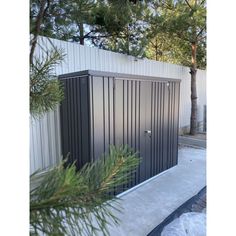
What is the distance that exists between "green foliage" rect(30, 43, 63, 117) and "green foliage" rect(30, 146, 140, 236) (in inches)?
16.8

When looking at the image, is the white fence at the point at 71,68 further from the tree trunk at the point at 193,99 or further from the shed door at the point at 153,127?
the shed door at the point at 153,127

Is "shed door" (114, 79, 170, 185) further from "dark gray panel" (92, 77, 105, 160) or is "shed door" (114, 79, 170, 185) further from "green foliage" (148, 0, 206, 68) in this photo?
"green foliage" (148, 0, 206, 68)

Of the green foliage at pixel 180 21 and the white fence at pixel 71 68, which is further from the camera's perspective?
the green foliage at pixel 180 21

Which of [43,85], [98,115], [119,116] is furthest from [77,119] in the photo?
[43,85]

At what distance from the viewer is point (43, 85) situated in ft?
3.00

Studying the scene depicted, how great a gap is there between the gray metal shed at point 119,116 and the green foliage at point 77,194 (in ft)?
6.78

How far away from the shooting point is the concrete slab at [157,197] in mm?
2615

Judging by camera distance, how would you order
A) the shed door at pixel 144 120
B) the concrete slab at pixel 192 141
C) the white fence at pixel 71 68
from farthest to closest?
the concrete slab at pixel 192 141 < the white fence at pixel 71 68 < the shed door at pixel 144 120

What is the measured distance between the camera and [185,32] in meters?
6.96

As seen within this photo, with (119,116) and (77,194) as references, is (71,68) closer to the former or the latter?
(119,116)

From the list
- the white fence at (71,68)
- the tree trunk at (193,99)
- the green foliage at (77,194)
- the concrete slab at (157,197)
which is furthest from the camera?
the tree trunk at (193,99)

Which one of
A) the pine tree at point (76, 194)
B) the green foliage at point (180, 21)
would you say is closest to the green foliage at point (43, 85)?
the pine tree at point (76, 194)

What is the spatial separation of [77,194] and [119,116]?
9.46 feet
